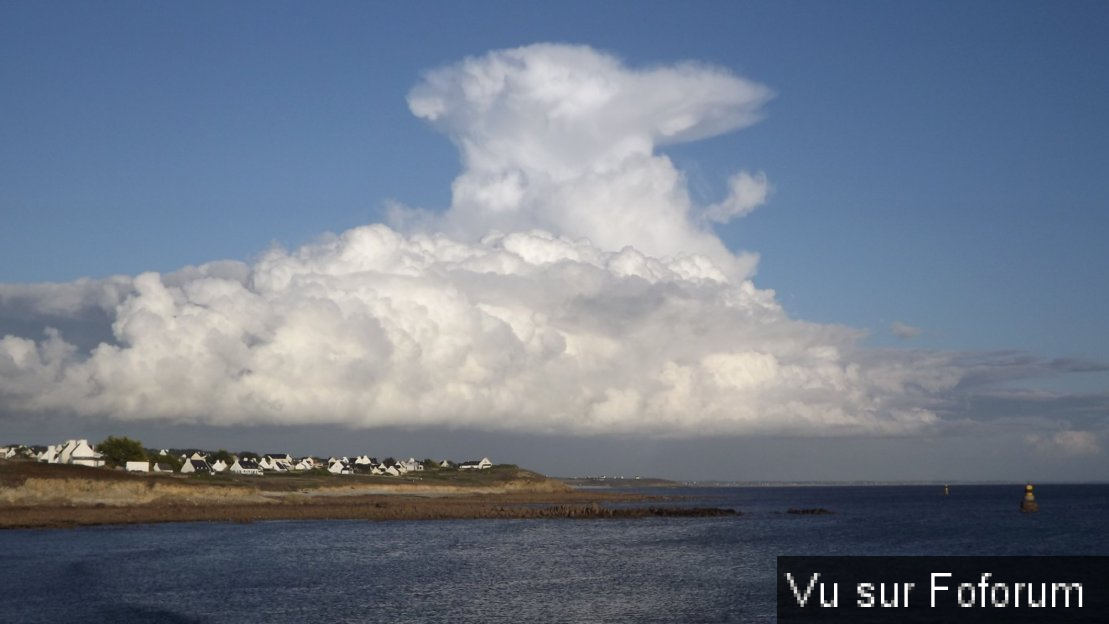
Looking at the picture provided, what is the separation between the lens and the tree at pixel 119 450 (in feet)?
621

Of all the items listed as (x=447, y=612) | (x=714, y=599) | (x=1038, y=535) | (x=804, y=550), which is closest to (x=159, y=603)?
(x=447, y=612)

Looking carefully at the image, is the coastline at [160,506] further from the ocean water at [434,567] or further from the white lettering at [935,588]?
the white lettering at [935,588]

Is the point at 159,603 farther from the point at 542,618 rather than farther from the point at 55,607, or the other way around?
the point at 542,618

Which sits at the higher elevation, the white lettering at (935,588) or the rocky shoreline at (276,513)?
the white lettering at (935,588)

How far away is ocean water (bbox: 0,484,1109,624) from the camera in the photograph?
46.5m

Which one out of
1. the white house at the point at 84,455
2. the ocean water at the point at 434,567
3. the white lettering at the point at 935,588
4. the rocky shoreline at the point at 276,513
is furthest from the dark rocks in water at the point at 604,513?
the white house at the point at 84,455

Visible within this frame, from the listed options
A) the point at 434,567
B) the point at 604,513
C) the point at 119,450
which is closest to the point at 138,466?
the point at 119,450

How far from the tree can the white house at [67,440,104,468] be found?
129cm

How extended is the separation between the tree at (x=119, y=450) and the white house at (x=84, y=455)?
1290 mm

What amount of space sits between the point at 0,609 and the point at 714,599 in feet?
112

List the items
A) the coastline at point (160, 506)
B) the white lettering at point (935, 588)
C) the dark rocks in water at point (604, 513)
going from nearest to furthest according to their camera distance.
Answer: the white lettering at point (935, 588)
the coastline at point (160, 506)
the dark rocks in water at point (604, 513)

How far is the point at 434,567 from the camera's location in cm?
6506

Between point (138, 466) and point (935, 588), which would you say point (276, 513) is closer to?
point (935, 588)

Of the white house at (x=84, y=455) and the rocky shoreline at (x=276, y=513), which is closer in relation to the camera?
the rocky shoreline at (x=276, y=513)
